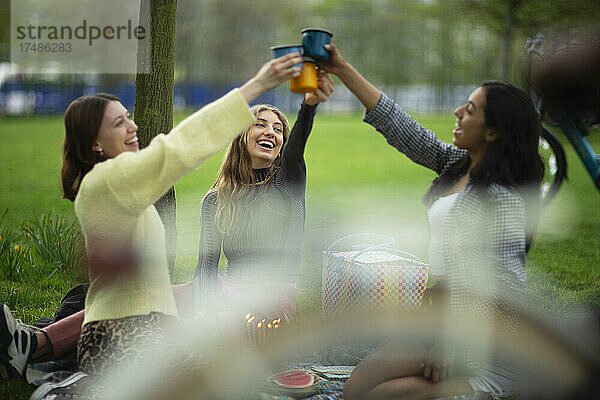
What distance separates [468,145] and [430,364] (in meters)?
A: 0.69

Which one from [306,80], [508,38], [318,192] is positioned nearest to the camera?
[306,80]

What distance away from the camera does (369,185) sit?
8.77ft

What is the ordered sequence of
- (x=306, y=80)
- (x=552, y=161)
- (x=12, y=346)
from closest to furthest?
(x=306, y=80)
(x=12, y=346)
(x=552, y=161)

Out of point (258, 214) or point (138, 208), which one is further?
point (258, 214)

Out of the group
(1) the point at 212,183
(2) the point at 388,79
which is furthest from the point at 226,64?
(2) the point at 388,79

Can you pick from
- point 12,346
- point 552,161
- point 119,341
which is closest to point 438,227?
point 119,341

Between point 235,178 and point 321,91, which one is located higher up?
point 321,91

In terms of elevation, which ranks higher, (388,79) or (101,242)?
(388,79)

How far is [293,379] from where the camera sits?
2.18m

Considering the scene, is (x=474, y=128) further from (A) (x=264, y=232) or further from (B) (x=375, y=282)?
(A) (x=264, y=232)

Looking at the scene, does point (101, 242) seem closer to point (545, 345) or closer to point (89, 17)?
point (89, 17)

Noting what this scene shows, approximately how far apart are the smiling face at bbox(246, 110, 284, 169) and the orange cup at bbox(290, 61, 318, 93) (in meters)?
0.44

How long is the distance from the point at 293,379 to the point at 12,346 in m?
0.96

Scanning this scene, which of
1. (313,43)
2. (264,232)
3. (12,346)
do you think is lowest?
(12,346)
